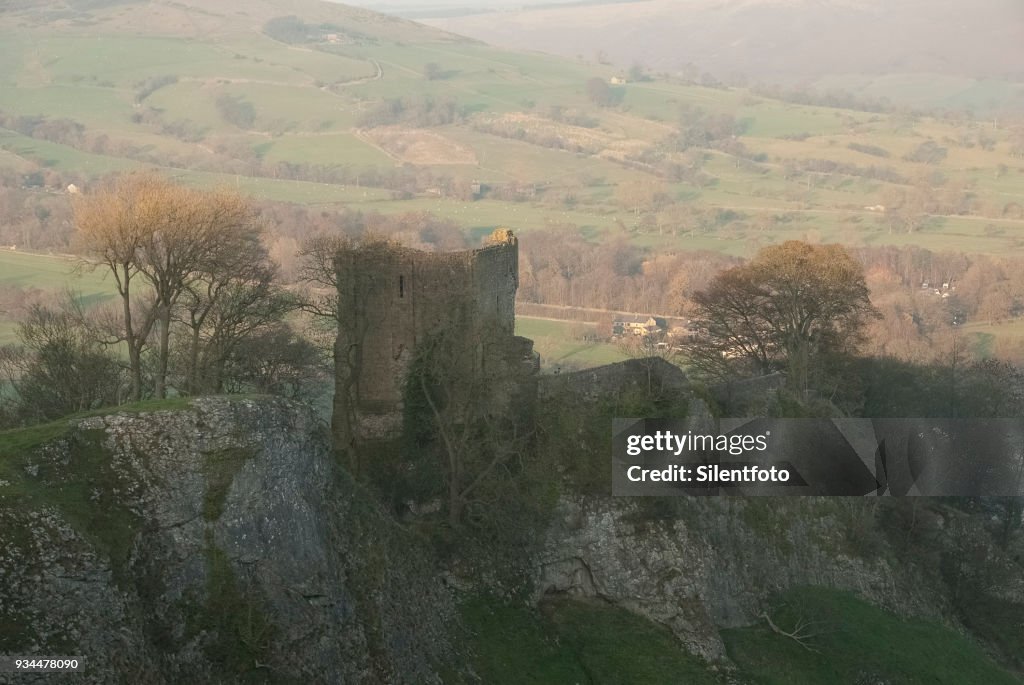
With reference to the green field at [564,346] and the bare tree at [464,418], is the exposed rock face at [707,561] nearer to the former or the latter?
the bare tree at [464,418]

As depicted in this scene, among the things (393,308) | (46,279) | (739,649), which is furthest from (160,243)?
(46,279)

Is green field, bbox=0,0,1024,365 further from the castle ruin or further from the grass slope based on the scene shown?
the castle ruin

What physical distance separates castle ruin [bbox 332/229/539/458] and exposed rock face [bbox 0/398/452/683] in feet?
21.5

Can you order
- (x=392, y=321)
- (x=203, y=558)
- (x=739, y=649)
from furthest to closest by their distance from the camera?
(x=392, y=321)
(x=739, y=649)
(x=203, y=558)

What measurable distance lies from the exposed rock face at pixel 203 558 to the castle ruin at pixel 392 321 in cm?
654

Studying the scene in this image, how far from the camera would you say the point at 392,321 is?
104 ft

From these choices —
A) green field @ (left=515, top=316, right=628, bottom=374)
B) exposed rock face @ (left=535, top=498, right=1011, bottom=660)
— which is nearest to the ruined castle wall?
exposed rock face @ (left=535, top=498, right=1011, bottom=660)

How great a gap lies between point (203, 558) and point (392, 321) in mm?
11090

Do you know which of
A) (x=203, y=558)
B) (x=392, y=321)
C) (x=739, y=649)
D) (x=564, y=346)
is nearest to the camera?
(x=203, y=558)

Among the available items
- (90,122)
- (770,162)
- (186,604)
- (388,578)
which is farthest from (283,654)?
(770,162)

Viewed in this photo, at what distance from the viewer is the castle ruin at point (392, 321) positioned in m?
31.5

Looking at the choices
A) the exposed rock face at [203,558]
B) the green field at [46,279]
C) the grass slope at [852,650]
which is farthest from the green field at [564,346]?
the exposed rock face at [203,558]

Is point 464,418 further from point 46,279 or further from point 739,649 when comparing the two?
point 46,279

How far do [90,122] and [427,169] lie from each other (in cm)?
3854
